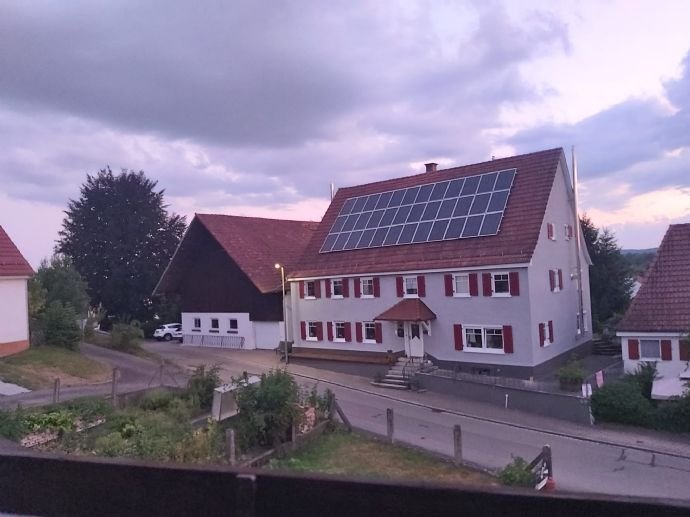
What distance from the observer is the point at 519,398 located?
2284cm

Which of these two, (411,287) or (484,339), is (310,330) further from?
(484,339)

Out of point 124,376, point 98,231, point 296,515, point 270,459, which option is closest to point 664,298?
point 270,459

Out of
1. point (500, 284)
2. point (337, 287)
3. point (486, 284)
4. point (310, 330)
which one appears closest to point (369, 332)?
point (337, 287)

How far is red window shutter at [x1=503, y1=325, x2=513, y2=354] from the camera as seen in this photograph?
83.8 ft

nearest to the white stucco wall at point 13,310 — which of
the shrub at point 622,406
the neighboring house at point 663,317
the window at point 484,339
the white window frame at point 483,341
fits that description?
the white window frame at point 483,341

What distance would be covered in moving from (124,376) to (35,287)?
9.35 meters

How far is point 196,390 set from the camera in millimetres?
18578

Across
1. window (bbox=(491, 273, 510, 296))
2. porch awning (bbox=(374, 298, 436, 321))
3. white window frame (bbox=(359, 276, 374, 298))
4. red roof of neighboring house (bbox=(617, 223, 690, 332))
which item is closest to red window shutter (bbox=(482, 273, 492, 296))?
window (bbox=(491, 273, 510, 296))

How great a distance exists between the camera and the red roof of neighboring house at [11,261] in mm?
26734

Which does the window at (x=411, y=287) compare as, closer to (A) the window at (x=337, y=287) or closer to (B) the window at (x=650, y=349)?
(A) the window at (x=337, y=287)

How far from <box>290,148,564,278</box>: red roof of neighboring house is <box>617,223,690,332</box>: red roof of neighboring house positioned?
193 inches

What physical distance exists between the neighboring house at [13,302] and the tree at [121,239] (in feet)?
63.0

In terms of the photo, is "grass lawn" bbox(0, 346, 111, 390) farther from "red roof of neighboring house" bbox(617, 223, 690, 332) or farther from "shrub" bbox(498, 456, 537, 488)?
"red roof of neighboring house" bbox(617, 223, 690, 332)

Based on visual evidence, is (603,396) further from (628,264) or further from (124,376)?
(628,264)
